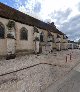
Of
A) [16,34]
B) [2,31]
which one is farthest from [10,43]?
[16,34]

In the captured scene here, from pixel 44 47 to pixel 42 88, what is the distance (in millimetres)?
23832

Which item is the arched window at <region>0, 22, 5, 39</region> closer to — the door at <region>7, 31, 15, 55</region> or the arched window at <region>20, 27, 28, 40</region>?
the door at <region>7, 31, 15, 55</region>

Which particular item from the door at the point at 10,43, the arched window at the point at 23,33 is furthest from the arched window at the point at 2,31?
the arched window at the point at 23,33

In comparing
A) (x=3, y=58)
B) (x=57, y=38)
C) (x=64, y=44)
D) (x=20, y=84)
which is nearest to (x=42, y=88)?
(x=20, y=84)

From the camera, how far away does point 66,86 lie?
26.9 feet

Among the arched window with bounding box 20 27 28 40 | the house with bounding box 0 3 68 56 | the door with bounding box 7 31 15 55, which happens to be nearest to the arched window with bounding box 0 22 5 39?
the house with bounding box 0 3 68 56

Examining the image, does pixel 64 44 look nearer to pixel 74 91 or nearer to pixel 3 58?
pixel 3 58

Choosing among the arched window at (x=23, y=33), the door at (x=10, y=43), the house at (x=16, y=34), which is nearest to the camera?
the door at (x=10, y=43)

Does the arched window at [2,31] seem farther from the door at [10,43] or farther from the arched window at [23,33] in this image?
Result: the arched window at [23,33]

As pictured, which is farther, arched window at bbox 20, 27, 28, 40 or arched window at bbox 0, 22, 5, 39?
arched window at bbox 20, 27, 28, 40

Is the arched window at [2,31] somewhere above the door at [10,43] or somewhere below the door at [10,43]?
above

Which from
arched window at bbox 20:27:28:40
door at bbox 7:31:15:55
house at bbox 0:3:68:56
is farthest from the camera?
arched window at bbox 20:27:28:40

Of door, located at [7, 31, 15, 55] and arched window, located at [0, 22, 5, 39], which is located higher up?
arched window, located at [0, 22, 5, 39]

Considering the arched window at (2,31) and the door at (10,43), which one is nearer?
the door at (10,43)
